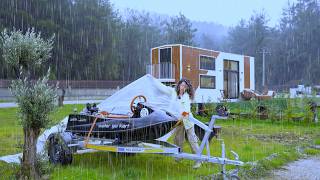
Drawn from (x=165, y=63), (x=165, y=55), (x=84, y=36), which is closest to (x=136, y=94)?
(x=165, y=63)

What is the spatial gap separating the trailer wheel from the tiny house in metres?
15.2

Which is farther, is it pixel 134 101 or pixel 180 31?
pixel 180 31

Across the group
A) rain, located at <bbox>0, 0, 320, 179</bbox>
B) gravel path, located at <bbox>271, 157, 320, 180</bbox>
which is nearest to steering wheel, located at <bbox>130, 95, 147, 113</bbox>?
rain, located at <bbox>0, 0, 320, 179</bbox>

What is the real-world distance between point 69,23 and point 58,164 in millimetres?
43034

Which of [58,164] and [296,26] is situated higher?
[296,26]

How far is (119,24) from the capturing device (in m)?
60.0

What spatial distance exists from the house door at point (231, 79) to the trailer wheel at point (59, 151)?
21673 mm

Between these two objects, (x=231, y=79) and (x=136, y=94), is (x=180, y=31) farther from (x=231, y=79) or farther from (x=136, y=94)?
(x=136, y=94)

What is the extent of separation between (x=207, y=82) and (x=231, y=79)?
3557mm

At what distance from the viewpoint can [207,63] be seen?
2603cm

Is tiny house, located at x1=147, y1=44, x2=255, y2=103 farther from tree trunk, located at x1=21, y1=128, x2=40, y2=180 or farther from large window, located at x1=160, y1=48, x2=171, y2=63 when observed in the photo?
tree trunk, located at x1=21, y1=128, x2=40, y2=180

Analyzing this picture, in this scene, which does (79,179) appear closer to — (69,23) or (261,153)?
(261,153)

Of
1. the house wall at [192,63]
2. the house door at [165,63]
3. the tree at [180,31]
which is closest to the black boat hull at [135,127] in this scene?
the house wall at [192,63]

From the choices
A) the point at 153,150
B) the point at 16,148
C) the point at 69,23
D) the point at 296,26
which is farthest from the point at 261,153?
the point at 296,26
